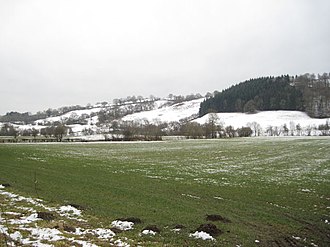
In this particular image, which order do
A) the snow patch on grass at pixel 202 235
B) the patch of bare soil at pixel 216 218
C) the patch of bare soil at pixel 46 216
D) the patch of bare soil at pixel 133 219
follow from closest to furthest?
1. the snow patch on grass at pixel 202 235
2. the patch of bare soil at pixel 46 216
3. the patch of bare soil at pixel 133 219
4. the patch of bare soil at pixel 216 218

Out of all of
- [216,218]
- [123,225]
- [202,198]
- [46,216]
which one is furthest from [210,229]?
[46,216]

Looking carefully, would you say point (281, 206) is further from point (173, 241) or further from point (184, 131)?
point (184, 131)

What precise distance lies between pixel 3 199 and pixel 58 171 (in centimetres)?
1283

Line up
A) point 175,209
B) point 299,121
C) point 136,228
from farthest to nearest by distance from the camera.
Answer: point 299,121
point 175,209
point 136,228

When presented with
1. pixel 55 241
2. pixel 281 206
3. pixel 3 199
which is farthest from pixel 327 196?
pixel 3 199

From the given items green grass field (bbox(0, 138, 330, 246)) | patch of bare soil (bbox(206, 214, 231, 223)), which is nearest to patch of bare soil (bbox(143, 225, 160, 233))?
green grass field (bbox(0, 138, 330, 246))

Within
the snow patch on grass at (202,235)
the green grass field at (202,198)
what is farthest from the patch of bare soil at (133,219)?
the snow patch on grass at (202,235)

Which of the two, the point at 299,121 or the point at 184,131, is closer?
the point at 184,131

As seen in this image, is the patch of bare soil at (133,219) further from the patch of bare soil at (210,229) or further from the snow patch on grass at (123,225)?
the patch of bare soil at (210,229)

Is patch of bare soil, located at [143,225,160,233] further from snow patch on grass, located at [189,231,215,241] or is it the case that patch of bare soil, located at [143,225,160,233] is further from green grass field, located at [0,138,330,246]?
snow patch on grass, located at [189,231,215,241]

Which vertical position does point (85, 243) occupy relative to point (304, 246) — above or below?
above

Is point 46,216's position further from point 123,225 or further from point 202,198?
point 202,198

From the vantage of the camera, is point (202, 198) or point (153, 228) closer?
point (153, 228)

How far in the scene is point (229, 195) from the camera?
20.0 metres
